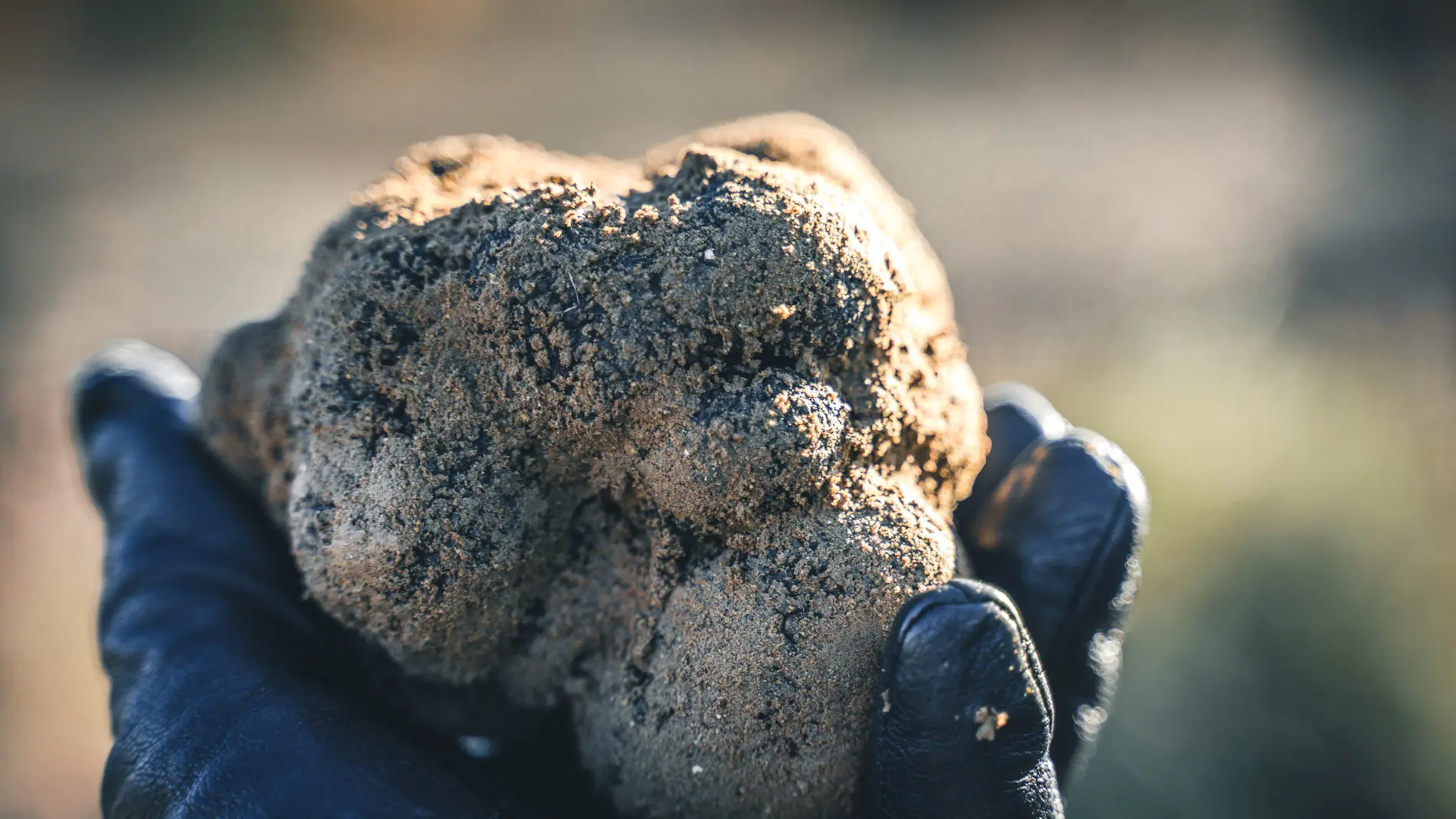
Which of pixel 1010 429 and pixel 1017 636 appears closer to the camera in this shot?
pixel 1017 636

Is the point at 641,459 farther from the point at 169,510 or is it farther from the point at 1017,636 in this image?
the point at 169,510

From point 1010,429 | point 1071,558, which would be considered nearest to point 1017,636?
point 1071,558

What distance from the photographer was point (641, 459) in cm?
119

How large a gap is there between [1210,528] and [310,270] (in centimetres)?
279

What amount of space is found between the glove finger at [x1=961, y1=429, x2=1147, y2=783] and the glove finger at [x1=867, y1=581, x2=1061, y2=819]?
319mm

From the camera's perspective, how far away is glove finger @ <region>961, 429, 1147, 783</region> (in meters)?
1.40

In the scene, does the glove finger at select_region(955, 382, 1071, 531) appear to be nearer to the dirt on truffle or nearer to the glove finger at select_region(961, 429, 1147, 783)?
the glove finger at select_region(961, 429, 1147, 783)

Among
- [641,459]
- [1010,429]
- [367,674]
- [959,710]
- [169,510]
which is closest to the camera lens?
[959,710]

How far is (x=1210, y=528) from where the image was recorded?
2.92 meters

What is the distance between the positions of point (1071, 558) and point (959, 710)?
0.46 meters

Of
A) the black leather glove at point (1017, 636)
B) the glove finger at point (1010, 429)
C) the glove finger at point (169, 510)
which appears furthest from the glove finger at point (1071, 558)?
the glove finger at point (169, 510)

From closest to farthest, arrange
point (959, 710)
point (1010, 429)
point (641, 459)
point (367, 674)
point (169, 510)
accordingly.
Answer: point (959, 710) → point (641, 459) → point (367, 674) → point (169, 510) → point (1010, 429)

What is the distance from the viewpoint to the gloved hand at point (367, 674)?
1058 millimetres

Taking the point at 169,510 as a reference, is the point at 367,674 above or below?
below
